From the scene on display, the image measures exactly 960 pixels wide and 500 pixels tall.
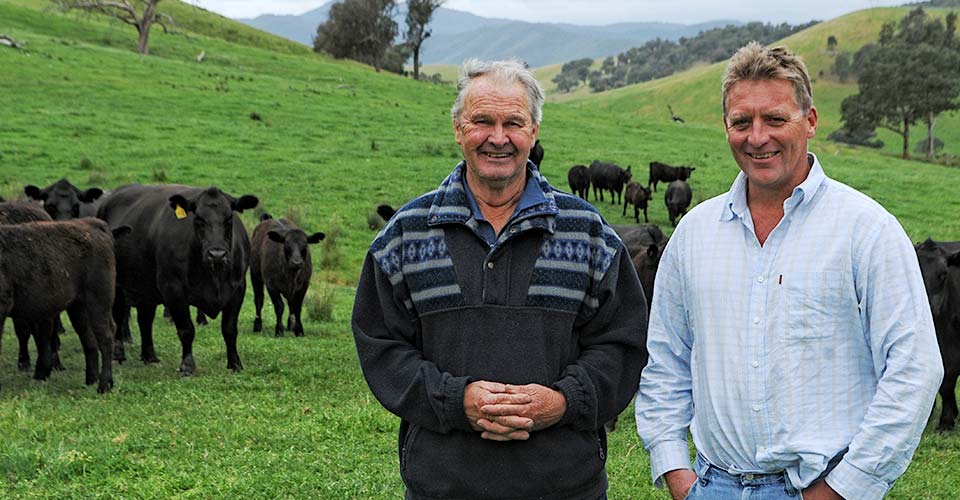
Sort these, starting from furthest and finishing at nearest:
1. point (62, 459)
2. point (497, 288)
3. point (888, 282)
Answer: point (62, 459), point (497, 288), point (888, 282)

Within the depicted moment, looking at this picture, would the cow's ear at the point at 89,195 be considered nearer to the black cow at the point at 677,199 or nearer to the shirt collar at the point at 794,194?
the shirt collar at the point at 794,194

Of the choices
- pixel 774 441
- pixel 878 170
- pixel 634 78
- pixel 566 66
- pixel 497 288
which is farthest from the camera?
pixel 566 66

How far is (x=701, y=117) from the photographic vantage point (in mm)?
78938

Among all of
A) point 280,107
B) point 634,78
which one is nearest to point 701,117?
point 280,107

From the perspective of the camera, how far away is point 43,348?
33.9ft

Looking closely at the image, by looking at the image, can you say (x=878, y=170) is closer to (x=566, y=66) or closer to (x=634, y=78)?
(x=634, y=78)

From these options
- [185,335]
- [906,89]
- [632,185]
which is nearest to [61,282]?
[185,335]

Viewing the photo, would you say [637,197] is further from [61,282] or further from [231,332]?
[61,282]

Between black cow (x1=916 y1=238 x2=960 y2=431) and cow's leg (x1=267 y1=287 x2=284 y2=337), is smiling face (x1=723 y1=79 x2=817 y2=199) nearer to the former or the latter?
black cow (x1=916 y1=238 x2=960 y2=431)

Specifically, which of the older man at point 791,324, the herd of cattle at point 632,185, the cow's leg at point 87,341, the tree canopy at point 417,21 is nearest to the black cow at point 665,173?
the herd of cattle at point 632,185

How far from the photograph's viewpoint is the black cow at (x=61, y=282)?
963 centimetres

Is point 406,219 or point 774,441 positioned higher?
point 406,219

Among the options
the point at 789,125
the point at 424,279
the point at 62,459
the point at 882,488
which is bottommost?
the point at 62,459

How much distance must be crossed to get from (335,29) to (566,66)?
10815 cm
